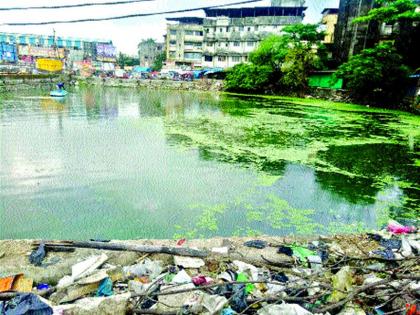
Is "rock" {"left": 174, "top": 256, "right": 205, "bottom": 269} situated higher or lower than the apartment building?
lower

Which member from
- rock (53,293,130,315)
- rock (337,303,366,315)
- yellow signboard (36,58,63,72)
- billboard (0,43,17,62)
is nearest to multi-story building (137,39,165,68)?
yellow signboard (36,58,63,72)

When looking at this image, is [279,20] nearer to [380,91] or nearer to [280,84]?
[280,84]

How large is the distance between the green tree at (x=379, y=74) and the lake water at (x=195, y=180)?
853cm

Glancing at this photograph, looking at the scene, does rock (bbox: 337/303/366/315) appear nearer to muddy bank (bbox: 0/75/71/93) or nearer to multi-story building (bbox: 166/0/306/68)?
muddy bank (bbox: 0/75/71/93)

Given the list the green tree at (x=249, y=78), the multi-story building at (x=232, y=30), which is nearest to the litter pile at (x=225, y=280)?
the green tree at (x=249, y=78)

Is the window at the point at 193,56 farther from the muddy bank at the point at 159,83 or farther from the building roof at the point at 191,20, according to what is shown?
the muddy bank at the point at 159,83

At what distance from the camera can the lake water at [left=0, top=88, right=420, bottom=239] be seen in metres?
4.21

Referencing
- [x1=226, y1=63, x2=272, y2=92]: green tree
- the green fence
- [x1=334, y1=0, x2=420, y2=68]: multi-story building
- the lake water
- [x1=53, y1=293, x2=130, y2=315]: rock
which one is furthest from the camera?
[x1=226, y1=63, x2=272, y2=92]: green tree

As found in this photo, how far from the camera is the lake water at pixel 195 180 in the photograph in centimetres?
421

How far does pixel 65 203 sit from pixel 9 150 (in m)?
3.62

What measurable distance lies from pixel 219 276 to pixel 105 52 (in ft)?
197

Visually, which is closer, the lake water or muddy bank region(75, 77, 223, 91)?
the lake water

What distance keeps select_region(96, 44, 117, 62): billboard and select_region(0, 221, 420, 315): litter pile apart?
5904cm

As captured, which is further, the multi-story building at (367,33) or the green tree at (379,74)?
the multi-story building at (367,33)
